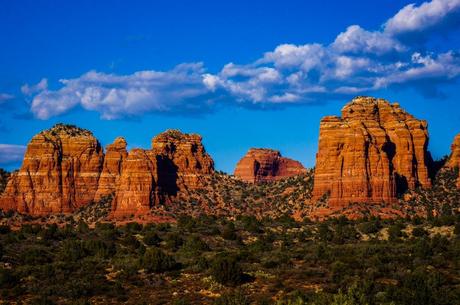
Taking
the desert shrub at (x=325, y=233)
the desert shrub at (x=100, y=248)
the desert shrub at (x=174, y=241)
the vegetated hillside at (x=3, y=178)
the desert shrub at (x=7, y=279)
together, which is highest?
the vegetated hillside at (x=3, y=178)

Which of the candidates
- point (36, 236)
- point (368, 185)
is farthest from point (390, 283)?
point (368, 185)

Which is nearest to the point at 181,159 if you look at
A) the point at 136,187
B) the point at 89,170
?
the point at 136,187

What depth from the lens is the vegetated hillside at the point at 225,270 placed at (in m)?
53.6

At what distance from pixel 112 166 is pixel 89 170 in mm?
4757

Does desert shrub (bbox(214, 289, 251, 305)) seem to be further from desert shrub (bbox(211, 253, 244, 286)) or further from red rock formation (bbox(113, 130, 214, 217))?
red rock formation (bbox(113, 130, 214, 217))

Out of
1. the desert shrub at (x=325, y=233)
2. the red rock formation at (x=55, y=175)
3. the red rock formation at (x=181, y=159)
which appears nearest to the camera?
the desert shrub at (x=325, y=233)

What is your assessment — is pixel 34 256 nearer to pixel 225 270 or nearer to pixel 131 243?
pixel 131 243

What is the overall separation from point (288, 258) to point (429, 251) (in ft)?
40.4

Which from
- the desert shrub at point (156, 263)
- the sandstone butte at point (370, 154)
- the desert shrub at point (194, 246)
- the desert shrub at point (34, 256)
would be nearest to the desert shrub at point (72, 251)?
the desert shrub at point (34, 256)

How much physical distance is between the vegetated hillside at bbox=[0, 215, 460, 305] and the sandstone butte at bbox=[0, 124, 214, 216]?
6270 cm

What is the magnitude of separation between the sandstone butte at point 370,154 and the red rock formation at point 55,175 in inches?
1911

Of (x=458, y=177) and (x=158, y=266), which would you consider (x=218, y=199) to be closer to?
(x=458, y=177)

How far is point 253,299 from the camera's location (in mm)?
53750

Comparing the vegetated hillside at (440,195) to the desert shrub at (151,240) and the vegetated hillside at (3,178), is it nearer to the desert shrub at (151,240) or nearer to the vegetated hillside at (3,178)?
the desert shrub at (151,240)
